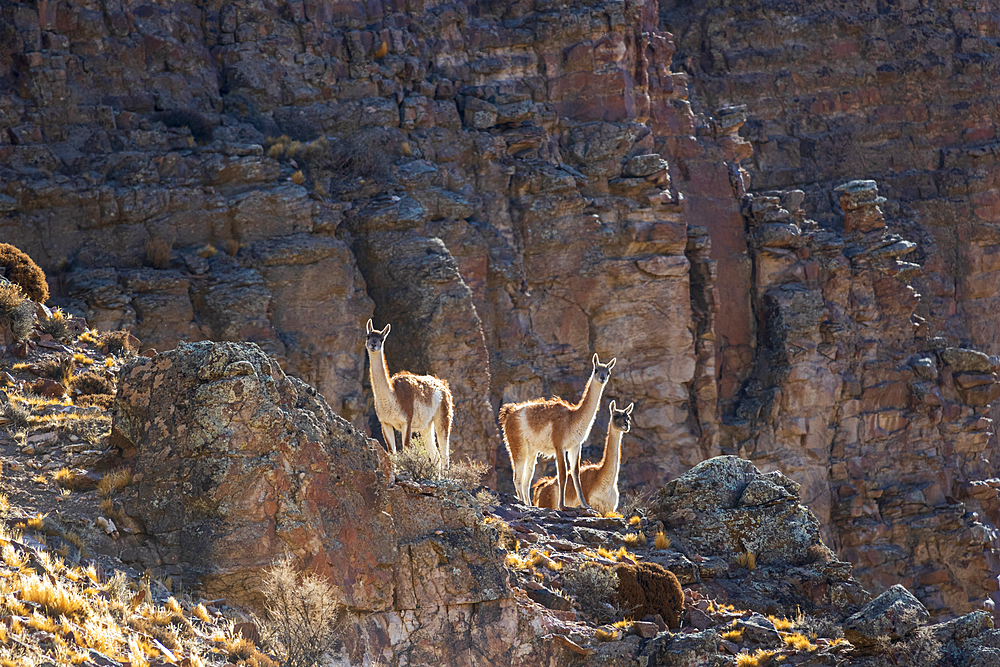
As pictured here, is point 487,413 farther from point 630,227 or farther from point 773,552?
point 773,552

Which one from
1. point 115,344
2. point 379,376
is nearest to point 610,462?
point 379,376

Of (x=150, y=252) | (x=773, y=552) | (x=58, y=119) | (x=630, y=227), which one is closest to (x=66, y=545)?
(x=773, y=552)

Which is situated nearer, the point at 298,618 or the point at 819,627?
the point at 298,618

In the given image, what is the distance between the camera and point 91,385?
17.0 metres

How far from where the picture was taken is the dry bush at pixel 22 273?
20.3m

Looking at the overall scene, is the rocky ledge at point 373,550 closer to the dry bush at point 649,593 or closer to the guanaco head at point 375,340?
the dry bush at point 649,593

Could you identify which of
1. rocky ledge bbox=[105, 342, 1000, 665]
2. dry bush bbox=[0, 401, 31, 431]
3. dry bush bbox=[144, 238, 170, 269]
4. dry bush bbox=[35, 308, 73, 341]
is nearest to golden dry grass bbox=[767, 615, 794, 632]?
rocky ledge bbox=[105, 342, 1000, 665]

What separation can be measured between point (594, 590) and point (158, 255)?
59.8 ft

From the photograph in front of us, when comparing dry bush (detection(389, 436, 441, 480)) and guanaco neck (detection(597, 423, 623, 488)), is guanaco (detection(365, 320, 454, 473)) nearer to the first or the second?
guanaco neck (detection(597, 423, 623, 488))

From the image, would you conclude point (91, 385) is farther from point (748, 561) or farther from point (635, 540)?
point (748, 561)

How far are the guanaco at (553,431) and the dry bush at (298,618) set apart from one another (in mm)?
9599

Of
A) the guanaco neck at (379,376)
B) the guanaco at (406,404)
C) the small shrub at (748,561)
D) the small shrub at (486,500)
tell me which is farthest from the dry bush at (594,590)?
the guanaco neck at (379,376)

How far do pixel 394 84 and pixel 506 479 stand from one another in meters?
13.0

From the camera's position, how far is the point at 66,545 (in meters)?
12.3
